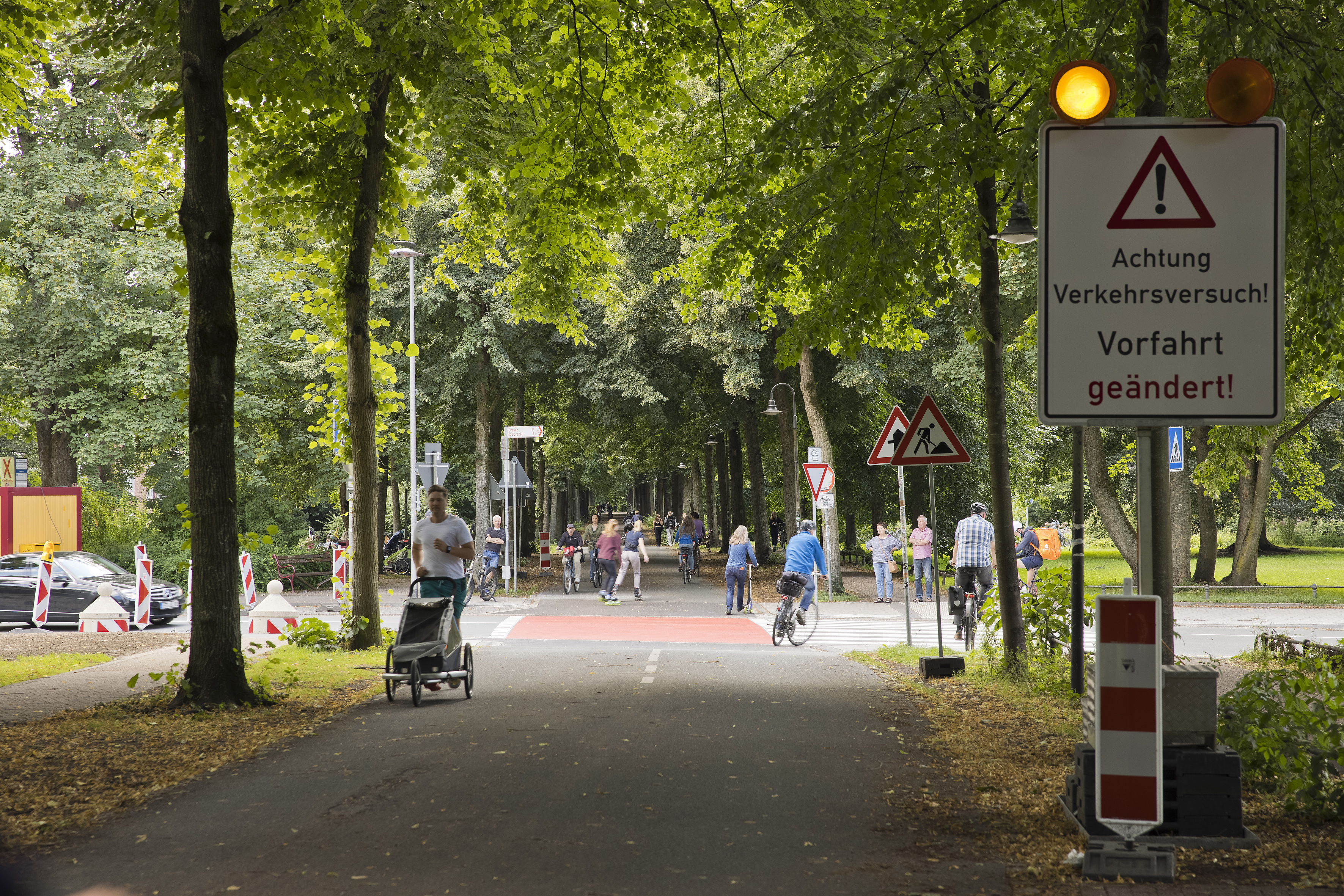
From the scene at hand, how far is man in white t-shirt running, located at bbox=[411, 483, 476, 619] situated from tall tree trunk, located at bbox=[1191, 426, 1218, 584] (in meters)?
23.1

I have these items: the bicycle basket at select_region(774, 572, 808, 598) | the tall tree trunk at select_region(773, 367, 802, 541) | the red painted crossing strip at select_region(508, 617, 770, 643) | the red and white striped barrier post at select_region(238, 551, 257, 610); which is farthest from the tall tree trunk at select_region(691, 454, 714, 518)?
the bicycle basket at select_region(774, 572, 808, 598)

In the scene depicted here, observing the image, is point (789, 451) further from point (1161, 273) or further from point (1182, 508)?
point (1161, 273)

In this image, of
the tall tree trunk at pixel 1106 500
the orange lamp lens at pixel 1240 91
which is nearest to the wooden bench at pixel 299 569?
the tall tree trunk at pixel 1106 500

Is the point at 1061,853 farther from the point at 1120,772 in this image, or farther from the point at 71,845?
the point at 71,845

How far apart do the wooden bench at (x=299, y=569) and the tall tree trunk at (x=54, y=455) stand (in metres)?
5.90

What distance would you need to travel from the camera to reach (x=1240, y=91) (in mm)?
4805

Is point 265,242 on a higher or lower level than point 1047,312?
higher

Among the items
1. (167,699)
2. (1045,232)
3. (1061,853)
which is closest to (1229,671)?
(1061,853)

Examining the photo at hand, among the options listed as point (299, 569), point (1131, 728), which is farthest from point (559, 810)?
point (299, 569)

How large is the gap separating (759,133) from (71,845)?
365 inches

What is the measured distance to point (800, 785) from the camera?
6754mm

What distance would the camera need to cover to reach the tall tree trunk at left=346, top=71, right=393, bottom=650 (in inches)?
554

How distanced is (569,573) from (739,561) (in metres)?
8.09

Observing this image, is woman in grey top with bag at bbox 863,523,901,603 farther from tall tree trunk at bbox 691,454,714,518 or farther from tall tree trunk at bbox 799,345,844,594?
tall tree trunk at bbox 691,454,714,518
